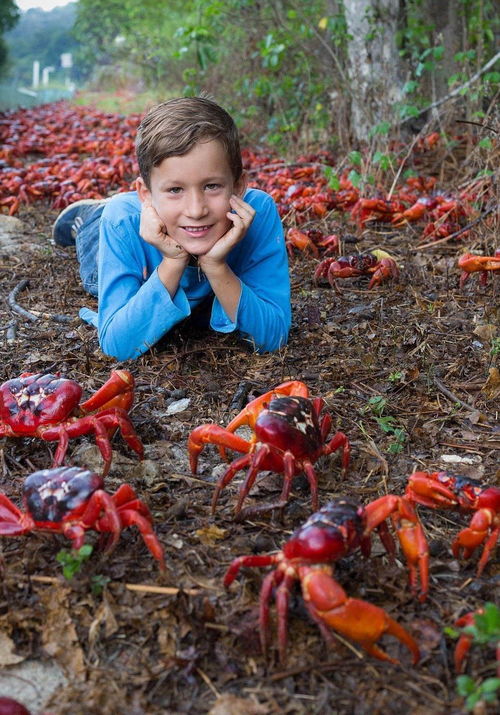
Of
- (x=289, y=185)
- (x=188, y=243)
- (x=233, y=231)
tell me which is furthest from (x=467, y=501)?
(x=289, y=185)

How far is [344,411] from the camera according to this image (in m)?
3.36

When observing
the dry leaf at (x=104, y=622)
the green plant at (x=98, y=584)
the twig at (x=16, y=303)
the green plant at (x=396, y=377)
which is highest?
the green plant at (x=396, y=377)

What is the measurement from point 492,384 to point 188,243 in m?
1.66

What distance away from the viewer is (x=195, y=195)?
3350mm

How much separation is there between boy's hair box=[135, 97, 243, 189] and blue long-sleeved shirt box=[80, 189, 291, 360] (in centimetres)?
46

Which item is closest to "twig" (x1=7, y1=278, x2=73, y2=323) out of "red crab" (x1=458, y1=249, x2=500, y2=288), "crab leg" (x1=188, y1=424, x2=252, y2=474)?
"crab leg" (x1=188, y1=424, x2=252, y2=474)

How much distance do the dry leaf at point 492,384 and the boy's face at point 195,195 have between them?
1.50 meters

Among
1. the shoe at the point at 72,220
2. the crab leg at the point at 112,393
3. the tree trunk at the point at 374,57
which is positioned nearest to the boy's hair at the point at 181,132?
the crab leg at the point at 112,393

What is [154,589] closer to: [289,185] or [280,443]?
[280,443]

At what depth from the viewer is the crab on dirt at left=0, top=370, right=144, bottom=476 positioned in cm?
283

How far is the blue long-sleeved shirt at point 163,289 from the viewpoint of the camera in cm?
370

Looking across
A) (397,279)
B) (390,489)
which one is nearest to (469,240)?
(397,279)

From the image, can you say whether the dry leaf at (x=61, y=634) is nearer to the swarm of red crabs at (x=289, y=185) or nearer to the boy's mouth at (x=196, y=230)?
the boy's mouth at (x=196, y=230)

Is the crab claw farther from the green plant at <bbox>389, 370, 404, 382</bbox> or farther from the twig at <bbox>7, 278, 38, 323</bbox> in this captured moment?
the twig at <bbox>7, 278, 38, 323</bbox>
